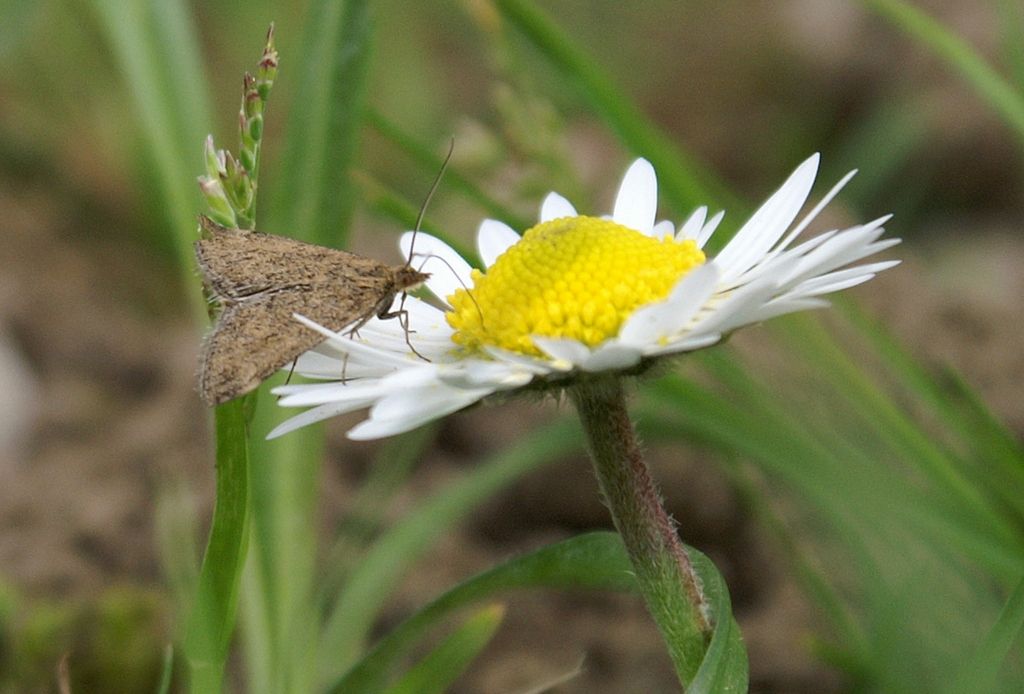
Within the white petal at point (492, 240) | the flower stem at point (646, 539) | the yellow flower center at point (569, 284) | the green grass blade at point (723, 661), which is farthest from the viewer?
the white petal at point (492, 240)

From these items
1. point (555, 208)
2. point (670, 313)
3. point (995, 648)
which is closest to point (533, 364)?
point (670, 313)

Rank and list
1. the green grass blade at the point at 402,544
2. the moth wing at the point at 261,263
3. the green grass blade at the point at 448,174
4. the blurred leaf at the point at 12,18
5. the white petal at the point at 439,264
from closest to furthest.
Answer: the moth wing at the point at 261,263
the white petal at the point at 439,264
the green grass blade at the point at 402,544
the green grass blade at the point at 448,174
the blurred leaf at the point at 12,18

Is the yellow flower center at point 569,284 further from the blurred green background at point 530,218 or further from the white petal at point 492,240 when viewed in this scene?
the white petal at point 492,240

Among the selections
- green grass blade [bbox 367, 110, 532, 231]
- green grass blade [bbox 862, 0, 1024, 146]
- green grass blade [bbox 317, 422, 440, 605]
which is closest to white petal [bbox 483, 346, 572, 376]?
green grass blade [bbox 367, 110, 532, 231]

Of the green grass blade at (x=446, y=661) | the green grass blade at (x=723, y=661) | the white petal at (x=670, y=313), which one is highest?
the white petal at (x=670, y=313)

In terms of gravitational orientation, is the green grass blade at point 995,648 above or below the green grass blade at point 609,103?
below

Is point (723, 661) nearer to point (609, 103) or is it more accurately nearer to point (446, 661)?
point (446, 661)

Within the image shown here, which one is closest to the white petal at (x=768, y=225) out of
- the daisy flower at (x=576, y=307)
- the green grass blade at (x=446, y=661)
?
the daisy flower at (x=576, y=307)
